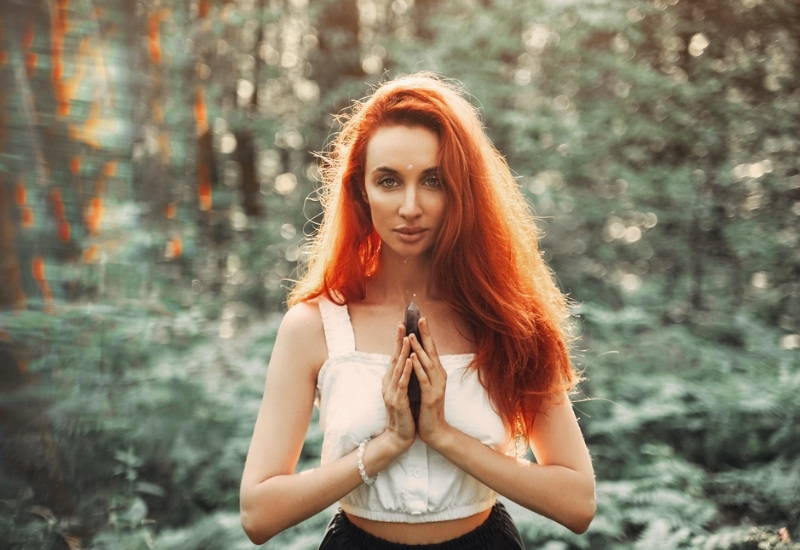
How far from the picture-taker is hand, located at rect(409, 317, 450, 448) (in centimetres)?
166

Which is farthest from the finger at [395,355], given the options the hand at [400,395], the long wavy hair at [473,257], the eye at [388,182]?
the eye at [388,182]

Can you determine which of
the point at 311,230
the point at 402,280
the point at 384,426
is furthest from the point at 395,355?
the point at 311,230

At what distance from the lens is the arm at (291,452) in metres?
1.71

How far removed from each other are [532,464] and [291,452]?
1.99 feet

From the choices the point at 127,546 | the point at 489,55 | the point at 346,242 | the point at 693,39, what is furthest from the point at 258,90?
the point at 346,242

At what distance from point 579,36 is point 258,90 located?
289 centimetres

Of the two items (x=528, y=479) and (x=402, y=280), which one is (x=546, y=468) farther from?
(x=402, y=280)

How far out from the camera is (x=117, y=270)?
13.3ft

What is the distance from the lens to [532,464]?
1816mm

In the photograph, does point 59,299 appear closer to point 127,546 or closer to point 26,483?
point 26,483

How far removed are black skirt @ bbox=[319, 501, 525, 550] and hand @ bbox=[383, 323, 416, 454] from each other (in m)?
0.30

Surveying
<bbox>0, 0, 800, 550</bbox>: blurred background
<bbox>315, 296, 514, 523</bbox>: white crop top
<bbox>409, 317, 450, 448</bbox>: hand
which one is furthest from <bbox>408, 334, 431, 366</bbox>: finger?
<bbox>0, 0, 800, 550</bbox>: blurred background

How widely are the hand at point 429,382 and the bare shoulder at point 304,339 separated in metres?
0.30

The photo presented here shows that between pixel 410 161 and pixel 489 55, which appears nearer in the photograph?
pixel 410 161
